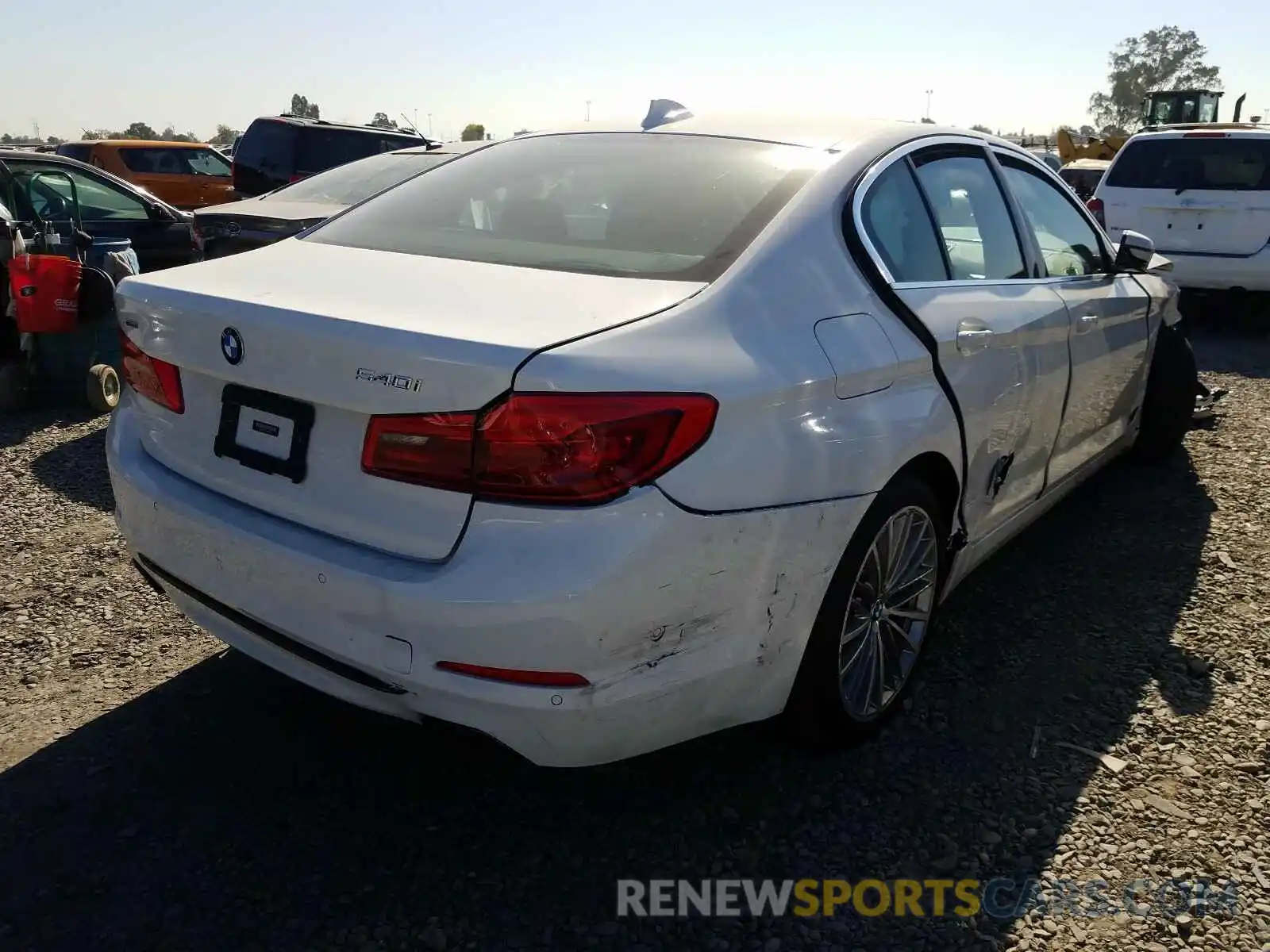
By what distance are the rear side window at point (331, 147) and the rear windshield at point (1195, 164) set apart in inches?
297

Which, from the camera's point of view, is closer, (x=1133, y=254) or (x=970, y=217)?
(x=970, y=217)

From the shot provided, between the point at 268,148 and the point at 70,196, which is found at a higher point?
the point at 268,148

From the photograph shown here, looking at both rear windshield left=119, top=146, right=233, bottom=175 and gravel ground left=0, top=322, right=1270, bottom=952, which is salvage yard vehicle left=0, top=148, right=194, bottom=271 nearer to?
gravel ground left=0, top=322, right=1270, bottom=952

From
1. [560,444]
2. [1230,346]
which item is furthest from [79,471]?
[1230,346]

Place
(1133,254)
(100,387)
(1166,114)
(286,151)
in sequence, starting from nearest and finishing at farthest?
1. (1133,254)
2. (100,387)
3. (286,151)
4. (1166,114)

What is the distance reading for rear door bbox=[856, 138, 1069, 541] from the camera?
270cm

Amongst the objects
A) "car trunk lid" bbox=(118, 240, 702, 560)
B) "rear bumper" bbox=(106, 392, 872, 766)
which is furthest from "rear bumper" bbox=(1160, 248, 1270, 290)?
"car trunk lid" bbox=(118, 240, 702, 560)

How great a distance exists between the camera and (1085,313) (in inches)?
145

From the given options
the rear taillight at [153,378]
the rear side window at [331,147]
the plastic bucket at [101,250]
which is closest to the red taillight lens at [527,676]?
the rear taillight at [153,378]

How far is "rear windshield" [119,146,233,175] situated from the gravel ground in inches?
617

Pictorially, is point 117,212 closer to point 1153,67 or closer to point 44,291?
point 44,291

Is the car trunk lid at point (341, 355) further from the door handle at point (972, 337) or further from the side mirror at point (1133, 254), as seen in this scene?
the side mirror at point (1133, 254)

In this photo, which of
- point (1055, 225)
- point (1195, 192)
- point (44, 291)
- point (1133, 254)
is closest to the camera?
point (1055, 225)

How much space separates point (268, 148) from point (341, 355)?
10.4 metres
